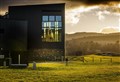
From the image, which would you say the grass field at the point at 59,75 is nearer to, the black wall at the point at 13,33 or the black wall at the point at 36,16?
the black wall at the point at 13,33

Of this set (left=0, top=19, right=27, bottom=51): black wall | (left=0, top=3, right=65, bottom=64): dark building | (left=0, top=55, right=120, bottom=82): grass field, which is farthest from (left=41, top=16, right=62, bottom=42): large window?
(left=0, top=55, right=120, bottom=82): grass field

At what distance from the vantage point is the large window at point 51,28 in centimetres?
4716

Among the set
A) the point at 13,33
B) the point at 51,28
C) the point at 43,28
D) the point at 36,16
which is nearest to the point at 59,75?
the point at 13,33

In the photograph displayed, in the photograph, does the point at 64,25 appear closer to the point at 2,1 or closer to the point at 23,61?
the point at 2,1

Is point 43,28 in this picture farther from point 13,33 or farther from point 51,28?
point 13,33

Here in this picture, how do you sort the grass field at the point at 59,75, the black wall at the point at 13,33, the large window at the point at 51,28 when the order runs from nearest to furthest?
the grass field at the point at 59,75
the black wall at the point at 13,33
the large window at the point at 51,28

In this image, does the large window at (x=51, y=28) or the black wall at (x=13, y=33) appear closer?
the black wall at (x=13, y=33)

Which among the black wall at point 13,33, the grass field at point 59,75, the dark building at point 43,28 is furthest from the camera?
the dark building at point 43,28

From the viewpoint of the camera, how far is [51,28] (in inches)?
1863

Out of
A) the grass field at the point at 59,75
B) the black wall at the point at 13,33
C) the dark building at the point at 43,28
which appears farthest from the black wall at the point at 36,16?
the grass field at the point at 59,75

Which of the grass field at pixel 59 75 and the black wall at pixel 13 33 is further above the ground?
the black wall at pixel 13 33

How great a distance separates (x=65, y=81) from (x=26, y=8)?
31183mm

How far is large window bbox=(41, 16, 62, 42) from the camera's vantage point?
47.2 meters

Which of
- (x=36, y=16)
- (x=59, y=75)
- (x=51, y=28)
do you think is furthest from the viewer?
(x=36, y=16)
